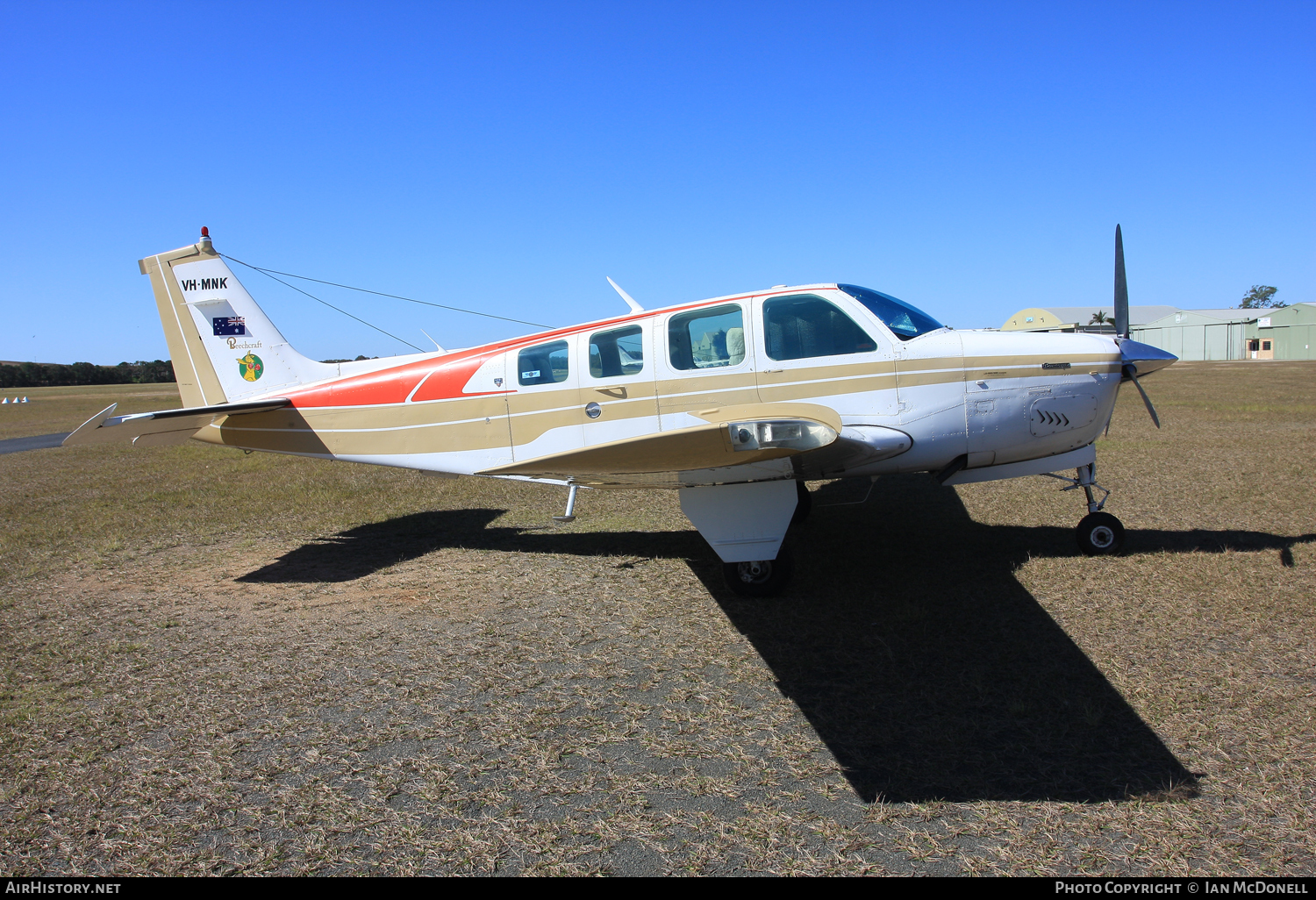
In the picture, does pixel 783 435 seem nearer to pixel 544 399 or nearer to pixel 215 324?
pixel 544 399

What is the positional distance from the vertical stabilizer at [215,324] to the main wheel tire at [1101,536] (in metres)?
8.40

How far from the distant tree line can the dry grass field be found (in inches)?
3005

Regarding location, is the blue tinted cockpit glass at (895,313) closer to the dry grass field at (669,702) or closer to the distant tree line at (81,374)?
the dry grass field at (669,702)

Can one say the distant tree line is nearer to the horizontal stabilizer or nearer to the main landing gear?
the horizontal stabilizer

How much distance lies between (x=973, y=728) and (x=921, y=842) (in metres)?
1.07

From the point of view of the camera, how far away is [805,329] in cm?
605

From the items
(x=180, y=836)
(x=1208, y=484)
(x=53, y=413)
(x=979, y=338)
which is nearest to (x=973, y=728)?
(x=979, y=338)

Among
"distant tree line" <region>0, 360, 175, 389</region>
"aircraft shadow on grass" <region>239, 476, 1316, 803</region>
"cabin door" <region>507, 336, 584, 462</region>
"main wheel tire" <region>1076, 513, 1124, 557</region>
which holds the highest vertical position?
"distant tree line" <region>0, 360, 175, 389</region>

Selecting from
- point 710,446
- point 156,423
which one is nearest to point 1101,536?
point 710,446

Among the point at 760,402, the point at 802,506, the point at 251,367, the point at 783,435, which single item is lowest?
the point at 802,506

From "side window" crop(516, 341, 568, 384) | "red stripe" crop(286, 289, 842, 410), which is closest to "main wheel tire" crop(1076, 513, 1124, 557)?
"red stripe" crop(286, 289, 842, 410)

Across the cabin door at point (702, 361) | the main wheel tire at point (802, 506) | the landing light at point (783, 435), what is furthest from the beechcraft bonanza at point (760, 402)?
the main wheel tire at point (802, 506)

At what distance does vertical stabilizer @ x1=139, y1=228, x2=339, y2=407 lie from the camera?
26.6 feet

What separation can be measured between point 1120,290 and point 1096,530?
7.41ft
